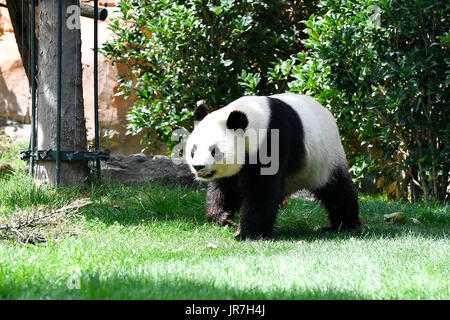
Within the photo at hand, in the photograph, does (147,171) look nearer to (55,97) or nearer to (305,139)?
(55,97)

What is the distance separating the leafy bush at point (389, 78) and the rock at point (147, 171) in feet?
6.30

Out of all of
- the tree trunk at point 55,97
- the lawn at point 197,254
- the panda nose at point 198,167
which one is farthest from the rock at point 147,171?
the panda nose at point 198,167

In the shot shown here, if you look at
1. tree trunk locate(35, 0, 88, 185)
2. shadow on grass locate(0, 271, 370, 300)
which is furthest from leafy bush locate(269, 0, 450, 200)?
shadow on grass locate(0, 271, 370, 300)

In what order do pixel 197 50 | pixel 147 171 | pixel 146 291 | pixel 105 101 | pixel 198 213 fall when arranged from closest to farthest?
1. pixel 146 291
2. pixel 198 213
3. pixel 147 171
4. pixel 197 50
5. pixel 105 101

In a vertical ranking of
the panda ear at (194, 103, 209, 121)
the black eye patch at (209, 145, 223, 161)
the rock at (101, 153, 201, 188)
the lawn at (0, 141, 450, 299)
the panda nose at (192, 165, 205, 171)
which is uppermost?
the panda ear at (194, 103, 209, 121)

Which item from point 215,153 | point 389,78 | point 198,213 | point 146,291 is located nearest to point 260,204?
point 215,153

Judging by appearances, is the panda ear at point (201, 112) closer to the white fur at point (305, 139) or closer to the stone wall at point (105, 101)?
the white fur at point (305, 139)

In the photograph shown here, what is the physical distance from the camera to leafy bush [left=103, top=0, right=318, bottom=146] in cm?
776

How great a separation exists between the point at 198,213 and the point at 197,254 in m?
1.95

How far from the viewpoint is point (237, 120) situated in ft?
15.4

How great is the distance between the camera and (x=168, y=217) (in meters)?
5.83

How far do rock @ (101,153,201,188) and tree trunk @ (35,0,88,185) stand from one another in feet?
2.50

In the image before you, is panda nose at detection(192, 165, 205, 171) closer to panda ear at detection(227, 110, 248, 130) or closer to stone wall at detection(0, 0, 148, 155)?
panda ear at detection(227, 110, 248, 130)

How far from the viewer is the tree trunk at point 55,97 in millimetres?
6301
